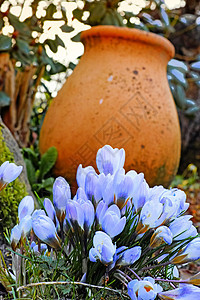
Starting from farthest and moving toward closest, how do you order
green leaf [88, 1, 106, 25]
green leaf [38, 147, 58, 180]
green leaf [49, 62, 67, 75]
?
1. green leaf [49, 62, 67, 75]
2. green leaf [88, 1, 106, 25]
3. green leaf [38, 147, 58, 180]

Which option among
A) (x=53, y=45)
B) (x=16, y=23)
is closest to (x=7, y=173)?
(x=16, y=23)

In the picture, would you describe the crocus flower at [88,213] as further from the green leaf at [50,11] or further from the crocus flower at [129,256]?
the green leaf at [50,11]

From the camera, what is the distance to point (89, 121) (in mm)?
1758

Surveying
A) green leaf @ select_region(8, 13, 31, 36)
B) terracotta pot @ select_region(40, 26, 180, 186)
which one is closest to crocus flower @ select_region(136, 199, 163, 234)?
terracotta pot @ select_region(40, 26, 180, 186)

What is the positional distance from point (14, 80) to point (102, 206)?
66.4 inches

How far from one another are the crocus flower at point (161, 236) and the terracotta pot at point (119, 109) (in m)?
1.01

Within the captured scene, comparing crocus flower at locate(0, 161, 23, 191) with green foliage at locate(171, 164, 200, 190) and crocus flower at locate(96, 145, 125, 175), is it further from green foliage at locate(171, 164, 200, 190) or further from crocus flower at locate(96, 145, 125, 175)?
green foliage at locate(171, 164, 200, 190)

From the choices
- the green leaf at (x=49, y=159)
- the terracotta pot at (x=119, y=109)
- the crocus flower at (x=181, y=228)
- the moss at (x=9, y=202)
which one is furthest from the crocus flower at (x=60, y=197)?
the green leaf at (x=49, y=159)

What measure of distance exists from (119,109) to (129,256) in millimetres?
1175

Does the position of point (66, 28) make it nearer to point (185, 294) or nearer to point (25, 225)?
point (25, 225)

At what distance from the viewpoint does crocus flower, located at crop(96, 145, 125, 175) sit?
2.51 ft

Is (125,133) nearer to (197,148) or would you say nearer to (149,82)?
(149,82)

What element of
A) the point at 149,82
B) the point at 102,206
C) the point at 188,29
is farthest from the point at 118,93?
the point at 188,29

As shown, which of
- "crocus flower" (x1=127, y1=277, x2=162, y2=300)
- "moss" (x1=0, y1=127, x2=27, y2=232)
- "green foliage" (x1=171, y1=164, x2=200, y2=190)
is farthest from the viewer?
"green foliage" (x1=171, y1=164, x2=200, y2=190)
